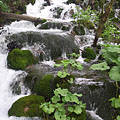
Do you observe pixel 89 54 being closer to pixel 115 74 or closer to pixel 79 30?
pixel 79 30

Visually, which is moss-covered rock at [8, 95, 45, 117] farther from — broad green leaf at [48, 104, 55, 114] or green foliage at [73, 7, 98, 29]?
green foliage at [73, 7, 98, 29]

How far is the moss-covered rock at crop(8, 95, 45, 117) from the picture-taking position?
10.9 ft

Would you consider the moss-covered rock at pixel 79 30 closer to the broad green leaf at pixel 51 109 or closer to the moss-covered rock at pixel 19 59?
the moss-covered rock at pixel 19 59

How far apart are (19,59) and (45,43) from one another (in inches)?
71.6

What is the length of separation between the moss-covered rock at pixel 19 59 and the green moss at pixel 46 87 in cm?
169

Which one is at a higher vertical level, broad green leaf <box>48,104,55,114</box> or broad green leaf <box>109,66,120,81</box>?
broad green leaf <box>109,66,120,81</box>

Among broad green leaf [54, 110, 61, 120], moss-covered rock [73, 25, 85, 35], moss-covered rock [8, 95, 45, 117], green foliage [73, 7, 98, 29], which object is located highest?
green foliage [73, 7, 98, 29]

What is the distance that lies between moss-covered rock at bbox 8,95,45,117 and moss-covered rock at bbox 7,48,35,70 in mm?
2280

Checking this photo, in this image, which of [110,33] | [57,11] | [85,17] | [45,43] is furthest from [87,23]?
[45,43]

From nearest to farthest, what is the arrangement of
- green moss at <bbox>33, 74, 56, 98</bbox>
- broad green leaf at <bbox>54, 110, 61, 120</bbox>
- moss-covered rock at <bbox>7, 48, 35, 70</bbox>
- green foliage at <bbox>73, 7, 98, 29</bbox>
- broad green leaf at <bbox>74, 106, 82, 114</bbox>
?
broad green leaf at <bbox>54, 110, 61, 120</bbox>, broad green leaf at <bbox>74, 106, 82, 114</bbox>, green moss at <bbox>33, 74, 56, 98</bbox>, moss-covered rock at <bbox>7, 48, 35, 70</bbox>, green foliage at <bbox>73, 7, 98, 29</bbox>

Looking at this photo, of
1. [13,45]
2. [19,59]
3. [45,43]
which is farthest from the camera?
[45,43]

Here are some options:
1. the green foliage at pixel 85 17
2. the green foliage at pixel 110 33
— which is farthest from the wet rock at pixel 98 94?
the green foliage at pixel 85 17

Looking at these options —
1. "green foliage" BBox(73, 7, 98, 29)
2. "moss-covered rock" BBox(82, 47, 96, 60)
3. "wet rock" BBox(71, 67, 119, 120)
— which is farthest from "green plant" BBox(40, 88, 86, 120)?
"green foliage" BBox(73, 7, 98, 29)

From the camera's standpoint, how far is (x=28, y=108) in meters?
3.43
